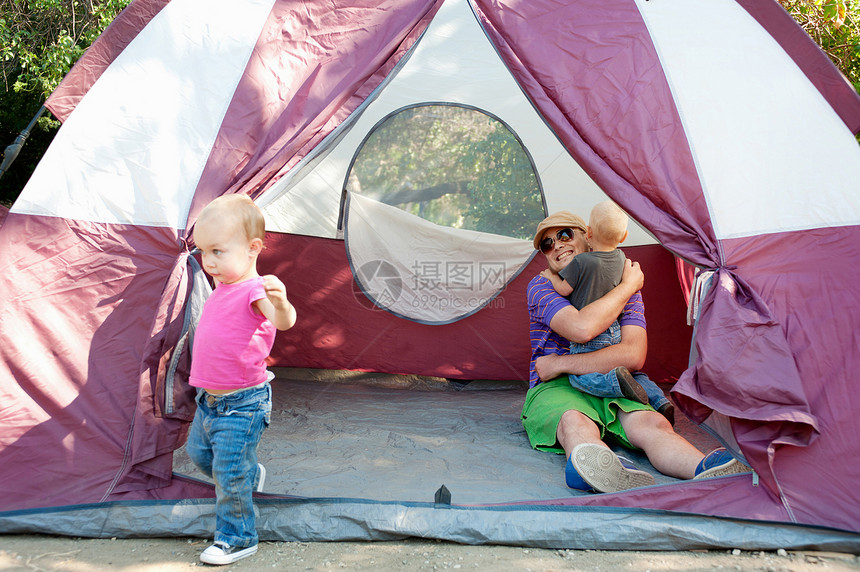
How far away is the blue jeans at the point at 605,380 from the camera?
Result: 263 centimetres

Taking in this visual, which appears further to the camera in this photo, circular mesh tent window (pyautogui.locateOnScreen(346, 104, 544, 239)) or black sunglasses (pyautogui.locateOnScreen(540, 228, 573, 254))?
circular mesh tent window (pyautogui.locateOnScreen(346, 104, 544, 239))

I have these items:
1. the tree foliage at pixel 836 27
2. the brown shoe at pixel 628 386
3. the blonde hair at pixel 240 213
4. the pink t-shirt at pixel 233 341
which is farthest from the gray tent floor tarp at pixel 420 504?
the tree foliage at pixel 836 27

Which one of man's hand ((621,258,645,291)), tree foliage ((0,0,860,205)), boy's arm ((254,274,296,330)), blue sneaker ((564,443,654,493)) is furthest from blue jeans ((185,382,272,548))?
tree foliage ((0,0,860,205))

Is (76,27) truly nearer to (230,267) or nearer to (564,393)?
(230,267)

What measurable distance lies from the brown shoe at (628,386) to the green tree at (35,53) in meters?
4.23

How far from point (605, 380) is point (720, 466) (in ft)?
1.96

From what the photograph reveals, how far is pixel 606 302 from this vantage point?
8.87 ft

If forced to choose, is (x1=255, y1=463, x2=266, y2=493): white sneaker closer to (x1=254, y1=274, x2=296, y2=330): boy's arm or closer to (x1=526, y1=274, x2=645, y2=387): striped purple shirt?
(x1=254, y1=274, x2=296, y2=330): boy's arm

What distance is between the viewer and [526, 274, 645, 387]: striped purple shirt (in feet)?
9.14

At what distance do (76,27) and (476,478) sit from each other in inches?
187

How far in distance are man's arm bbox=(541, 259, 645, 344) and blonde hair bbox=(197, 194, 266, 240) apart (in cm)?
128

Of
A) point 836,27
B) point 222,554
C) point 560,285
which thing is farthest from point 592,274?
point 836,27

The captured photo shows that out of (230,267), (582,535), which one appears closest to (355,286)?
(230,267)

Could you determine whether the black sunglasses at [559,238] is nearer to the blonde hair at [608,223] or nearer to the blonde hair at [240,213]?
the blonde hair at [608,223]
